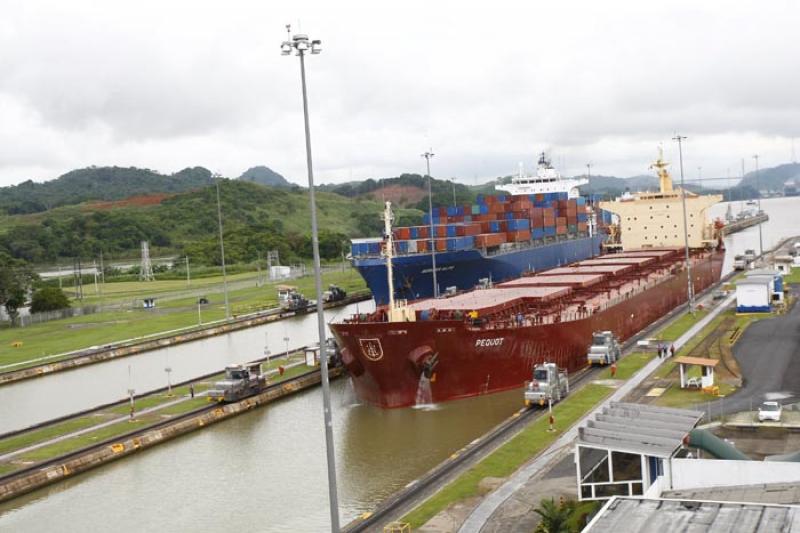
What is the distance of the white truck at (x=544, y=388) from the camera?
2994 cm

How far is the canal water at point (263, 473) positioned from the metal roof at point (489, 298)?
5807 millimetres

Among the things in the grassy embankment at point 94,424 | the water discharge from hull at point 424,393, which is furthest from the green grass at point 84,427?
the water discharge from hull at point 424,393

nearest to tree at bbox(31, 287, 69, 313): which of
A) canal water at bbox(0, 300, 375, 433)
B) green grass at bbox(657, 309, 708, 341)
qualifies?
canal water at bbox(0, 300, 375, 433)

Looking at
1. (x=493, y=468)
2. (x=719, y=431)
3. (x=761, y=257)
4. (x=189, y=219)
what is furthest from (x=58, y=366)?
(x=189, y=219)

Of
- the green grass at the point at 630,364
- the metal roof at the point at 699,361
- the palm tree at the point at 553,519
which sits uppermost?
the metal roof at the point at 699,361

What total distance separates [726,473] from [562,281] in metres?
33.6

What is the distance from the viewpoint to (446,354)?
32500mm

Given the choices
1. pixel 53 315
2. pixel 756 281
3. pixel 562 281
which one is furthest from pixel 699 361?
pixel 53 315

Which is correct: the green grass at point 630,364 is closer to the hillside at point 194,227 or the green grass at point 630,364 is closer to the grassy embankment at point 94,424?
the grassy embankment at point 94,424

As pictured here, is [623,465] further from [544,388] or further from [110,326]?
[110,326]

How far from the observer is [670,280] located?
57.1 meters

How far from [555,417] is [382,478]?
21.5 ft

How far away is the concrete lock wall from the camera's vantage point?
17062 millimetres

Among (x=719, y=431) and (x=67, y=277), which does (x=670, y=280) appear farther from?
(x=67, y=277)
